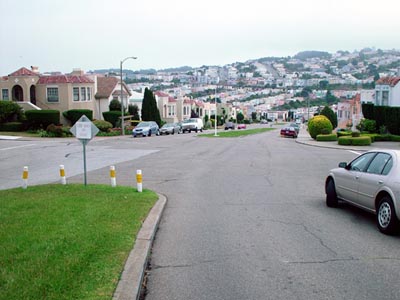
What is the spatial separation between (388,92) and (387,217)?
43.1 metres

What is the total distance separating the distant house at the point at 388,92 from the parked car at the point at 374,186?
39.5 m

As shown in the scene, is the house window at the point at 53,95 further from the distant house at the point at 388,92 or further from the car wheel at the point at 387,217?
the car wheel at the point at 387,217

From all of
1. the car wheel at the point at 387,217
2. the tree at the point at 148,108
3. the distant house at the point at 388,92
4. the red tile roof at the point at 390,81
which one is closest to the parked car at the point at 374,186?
the car wheel at the point at 387,217

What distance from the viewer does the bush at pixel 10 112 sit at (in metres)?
53.9

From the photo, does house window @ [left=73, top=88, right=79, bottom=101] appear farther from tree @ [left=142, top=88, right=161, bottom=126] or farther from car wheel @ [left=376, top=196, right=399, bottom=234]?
car wheel @ [left=376, top=196, right=399, bottom=234]

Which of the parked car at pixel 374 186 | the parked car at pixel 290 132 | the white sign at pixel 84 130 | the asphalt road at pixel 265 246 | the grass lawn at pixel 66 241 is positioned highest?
the white sign at pixel 84 130

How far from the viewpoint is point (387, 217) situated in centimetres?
930

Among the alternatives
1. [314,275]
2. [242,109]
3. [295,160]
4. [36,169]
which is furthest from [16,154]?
[242,109]

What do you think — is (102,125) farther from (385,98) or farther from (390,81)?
(390,81)

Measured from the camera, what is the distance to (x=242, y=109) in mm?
178250

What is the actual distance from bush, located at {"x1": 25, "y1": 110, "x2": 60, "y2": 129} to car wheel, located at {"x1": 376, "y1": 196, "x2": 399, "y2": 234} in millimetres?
48869

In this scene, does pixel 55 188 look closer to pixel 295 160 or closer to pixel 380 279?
pixel 380 279

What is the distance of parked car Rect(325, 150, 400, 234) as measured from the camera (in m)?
9.23

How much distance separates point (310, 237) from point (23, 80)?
55033 millimetres
